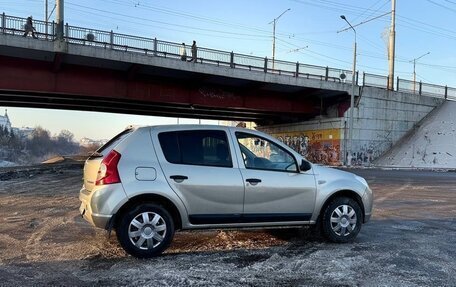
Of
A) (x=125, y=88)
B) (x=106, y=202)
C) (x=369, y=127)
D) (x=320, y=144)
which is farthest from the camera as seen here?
(x=320, y=144)

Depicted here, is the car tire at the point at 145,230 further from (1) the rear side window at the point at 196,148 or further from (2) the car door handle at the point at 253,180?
(2) the car door handle at the point at 253,180

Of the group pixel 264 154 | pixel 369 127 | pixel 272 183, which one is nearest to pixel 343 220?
pixel 272 183

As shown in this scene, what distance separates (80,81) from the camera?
25.3m

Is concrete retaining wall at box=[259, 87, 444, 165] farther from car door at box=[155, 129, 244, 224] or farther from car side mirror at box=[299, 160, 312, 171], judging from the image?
car door at box=[155, 129, 244, 224]

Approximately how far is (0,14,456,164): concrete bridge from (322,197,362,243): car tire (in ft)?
64.9

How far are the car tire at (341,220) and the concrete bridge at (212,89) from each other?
19790 mm

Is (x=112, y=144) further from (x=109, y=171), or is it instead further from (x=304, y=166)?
(x=304, y=166)

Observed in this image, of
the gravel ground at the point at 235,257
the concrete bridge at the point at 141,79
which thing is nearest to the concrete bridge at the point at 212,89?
the concrete bridge at the point at 141,79

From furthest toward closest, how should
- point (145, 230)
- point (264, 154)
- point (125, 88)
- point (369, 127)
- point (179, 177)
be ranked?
1. point (369, 127)
2. point (125, 88)
3. point (264, 154)
4. point (179, 177)
5. point (145, 230)

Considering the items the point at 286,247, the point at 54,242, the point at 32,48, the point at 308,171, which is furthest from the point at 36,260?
the point at 32,48

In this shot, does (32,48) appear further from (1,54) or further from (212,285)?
(212,285)

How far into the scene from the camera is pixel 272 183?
6.05 meters

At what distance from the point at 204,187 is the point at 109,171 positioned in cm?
121

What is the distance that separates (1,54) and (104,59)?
5.10 meters
